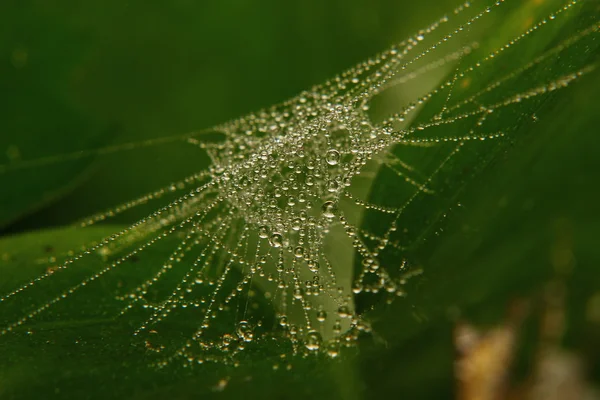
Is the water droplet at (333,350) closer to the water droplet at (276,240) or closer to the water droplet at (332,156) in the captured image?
the water droplet at (276,240)

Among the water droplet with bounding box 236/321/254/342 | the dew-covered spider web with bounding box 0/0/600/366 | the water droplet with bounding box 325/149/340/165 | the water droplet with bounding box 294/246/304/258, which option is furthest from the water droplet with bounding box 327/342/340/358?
the water droplet with bounding box 325/149/340/165

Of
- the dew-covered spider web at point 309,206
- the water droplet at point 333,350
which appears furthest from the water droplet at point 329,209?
the water droplet at point 333,350

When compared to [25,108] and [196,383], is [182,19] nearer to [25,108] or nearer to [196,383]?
[25,108]

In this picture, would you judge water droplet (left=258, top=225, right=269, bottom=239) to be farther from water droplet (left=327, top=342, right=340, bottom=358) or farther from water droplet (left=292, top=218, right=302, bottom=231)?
water droplet (left=327, top=342, right=340, bottom=358)

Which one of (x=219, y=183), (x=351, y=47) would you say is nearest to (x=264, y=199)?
(x=219, y=183)

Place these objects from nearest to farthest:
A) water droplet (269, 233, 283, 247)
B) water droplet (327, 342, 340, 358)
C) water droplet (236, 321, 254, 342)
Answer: water droplet (327, 342, 340, 358) → water droplet (236, 321, 254, 342) → water droplet (269, 233, 283, 247)

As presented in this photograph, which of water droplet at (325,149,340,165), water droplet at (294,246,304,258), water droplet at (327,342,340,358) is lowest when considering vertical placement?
water droplet at (327,342,340,358)

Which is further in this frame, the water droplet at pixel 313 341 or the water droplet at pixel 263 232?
the water droplet at pixel 263 232

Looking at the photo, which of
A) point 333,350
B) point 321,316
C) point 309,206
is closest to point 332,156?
point 309,206
